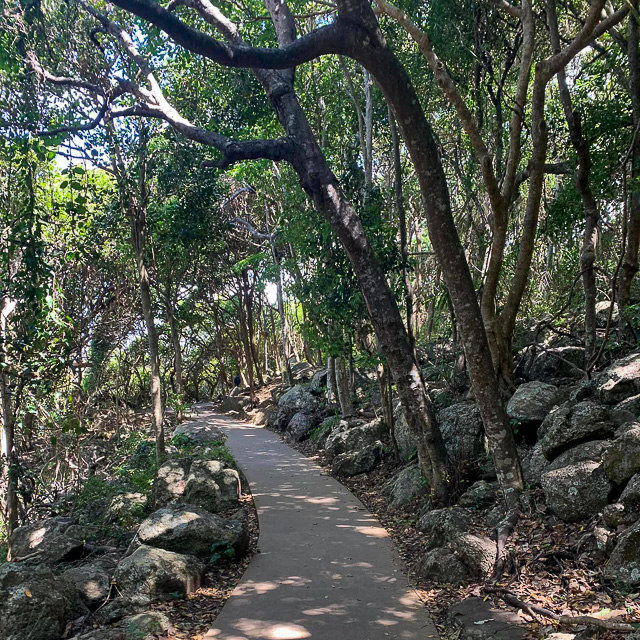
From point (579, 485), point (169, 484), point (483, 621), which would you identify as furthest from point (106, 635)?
point (169, 484)

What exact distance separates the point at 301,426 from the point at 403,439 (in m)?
5.42

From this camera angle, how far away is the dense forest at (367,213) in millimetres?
6160

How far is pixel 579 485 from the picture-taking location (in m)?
5.42

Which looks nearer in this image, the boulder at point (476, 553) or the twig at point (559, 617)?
the twig at point (559, 617)

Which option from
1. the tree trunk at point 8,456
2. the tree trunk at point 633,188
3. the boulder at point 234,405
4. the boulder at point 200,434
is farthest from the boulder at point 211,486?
the boulder at point 234,405

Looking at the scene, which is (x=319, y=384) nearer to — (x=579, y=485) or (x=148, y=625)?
(x=579, y=485)

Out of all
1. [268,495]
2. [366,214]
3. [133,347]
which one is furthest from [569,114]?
[133,347]

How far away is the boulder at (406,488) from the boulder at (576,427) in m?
2.17

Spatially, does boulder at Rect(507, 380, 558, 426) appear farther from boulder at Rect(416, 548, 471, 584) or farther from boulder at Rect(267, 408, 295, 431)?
boulder at Rect(267, 408, 295, 431)

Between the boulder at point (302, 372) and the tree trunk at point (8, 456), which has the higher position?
the boulder at point (302, 372)

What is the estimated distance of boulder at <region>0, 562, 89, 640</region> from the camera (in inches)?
183

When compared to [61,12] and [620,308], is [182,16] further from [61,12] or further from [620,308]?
[620,308]

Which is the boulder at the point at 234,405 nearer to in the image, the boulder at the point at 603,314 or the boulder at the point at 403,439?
the boulder at the point at 403,439

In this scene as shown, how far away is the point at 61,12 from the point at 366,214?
19.0 ft
